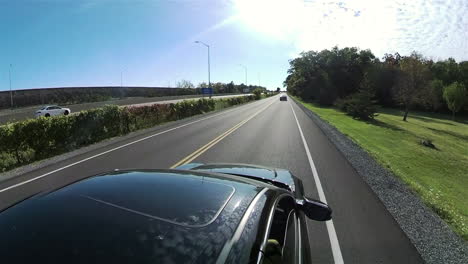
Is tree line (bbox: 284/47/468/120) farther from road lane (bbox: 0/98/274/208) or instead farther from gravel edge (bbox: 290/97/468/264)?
gravel edge (bbox: 290/97/468/264)

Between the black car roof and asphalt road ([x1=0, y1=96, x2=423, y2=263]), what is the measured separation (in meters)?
2.79

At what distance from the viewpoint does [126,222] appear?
2.08 meters

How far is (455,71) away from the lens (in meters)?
84.5

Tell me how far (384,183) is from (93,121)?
565 inches

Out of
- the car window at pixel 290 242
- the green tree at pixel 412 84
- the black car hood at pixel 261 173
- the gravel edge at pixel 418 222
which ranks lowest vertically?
the gravel edge at pixel 418 222

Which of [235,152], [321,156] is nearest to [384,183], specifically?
[321,156]

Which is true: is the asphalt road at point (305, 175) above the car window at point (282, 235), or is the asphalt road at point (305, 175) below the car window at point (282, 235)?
below

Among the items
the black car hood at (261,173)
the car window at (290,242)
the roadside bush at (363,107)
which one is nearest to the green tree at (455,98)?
the roadside bush at (363,107)

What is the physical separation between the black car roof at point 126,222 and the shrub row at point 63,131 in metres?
11.8

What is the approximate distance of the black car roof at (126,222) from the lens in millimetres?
1848

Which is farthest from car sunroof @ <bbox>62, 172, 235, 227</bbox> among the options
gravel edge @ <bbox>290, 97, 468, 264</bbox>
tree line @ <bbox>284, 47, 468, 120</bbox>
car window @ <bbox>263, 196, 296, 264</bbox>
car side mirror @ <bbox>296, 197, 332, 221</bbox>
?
tree line @ <bbox>284, 47, 468, 120</bbox>

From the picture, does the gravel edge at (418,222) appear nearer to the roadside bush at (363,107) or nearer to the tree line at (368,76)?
the roadside bush at (363,107)

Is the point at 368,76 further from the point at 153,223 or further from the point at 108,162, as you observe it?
the point at 153,223

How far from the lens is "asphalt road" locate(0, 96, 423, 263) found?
5.10 m
